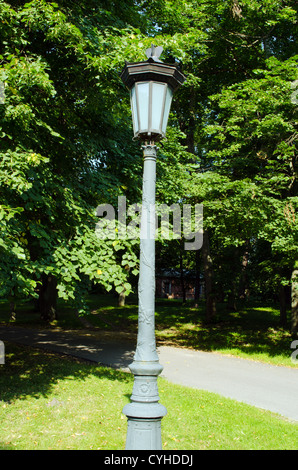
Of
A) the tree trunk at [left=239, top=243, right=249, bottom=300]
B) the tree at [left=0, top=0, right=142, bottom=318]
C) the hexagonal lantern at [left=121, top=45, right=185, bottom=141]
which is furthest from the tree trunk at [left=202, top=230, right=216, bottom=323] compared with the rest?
the hexagonal lantern at [left=121, top=45, right=185, bottom=141]

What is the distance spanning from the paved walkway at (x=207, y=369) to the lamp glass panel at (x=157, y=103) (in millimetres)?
5054

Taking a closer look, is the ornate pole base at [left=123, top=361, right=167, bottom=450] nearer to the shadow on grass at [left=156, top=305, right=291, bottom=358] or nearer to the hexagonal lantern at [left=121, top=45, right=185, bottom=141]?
the hexagonal lantern at [left=121, top=45, right=185, bottom=141]

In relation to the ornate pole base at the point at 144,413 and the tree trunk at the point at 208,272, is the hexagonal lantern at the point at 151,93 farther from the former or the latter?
the tree trunk at the point at 208,272

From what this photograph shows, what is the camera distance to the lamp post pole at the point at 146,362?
10.8ft

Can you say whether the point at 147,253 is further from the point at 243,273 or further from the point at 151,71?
the point at 243,273

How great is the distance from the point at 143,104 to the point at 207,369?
7783 millimetres

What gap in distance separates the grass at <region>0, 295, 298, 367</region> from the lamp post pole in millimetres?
8348

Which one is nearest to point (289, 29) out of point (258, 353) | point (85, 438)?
point (258, 353)

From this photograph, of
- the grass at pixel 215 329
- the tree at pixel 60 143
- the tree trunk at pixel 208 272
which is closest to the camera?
the tree at pixel 60 143

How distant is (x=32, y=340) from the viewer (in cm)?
1341

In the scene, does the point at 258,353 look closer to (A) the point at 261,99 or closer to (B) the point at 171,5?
(A) the point at 261,99

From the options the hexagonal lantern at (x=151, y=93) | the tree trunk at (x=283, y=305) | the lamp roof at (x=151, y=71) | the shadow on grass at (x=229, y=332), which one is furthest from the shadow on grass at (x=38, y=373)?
the tree trunk at (x=283, y=305)

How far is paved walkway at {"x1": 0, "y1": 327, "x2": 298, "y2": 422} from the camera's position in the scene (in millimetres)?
7539
